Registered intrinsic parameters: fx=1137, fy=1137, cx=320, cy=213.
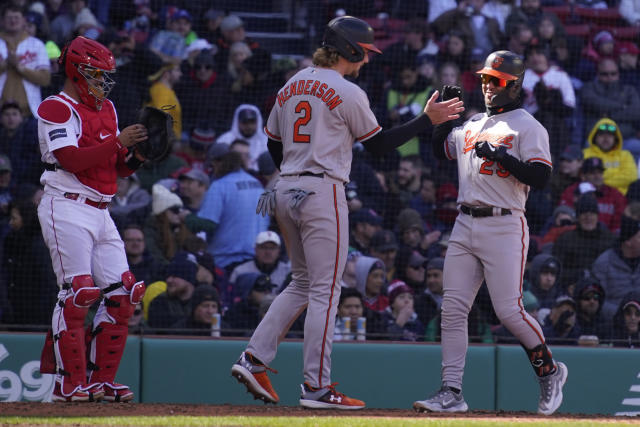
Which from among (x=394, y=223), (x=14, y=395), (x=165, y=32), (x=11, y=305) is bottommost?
(x=14, y=395)

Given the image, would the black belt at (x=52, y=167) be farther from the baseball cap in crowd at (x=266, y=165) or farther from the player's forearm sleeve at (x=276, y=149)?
the baseball cap in crowd at (x=266, y=165)

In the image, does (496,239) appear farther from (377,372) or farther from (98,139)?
(377,372)

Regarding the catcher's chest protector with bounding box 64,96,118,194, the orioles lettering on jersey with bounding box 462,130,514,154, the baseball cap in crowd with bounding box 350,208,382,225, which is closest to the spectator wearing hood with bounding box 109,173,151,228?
the baseball cap in crowd with bounding box 350,208,382,225

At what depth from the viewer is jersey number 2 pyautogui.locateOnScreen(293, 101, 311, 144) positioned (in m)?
5.54

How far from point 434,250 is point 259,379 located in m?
3.77

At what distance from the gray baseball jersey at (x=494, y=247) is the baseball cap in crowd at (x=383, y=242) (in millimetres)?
3254

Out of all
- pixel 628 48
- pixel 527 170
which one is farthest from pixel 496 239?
pixel 628 48

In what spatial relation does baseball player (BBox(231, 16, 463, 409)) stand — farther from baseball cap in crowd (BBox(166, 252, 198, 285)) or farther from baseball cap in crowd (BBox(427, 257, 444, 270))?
baseball cap in crowd (BBox(427, 257, 444, 270))

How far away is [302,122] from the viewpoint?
5.56 meters

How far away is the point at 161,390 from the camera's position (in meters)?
7.51

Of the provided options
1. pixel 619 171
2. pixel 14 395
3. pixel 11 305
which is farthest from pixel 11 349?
pixel 619 171

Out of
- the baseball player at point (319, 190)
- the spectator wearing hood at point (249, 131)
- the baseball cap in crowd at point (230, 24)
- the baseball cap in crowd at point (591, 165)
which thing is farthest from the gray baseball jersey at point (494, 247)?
the baseball cap in crowd at point (230, 24)

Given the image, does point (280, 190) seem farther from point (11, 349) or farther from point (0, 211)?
point (0, 211)

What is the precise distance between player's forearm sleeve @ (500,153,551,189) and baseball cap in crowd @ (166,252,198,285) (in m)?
3.16
